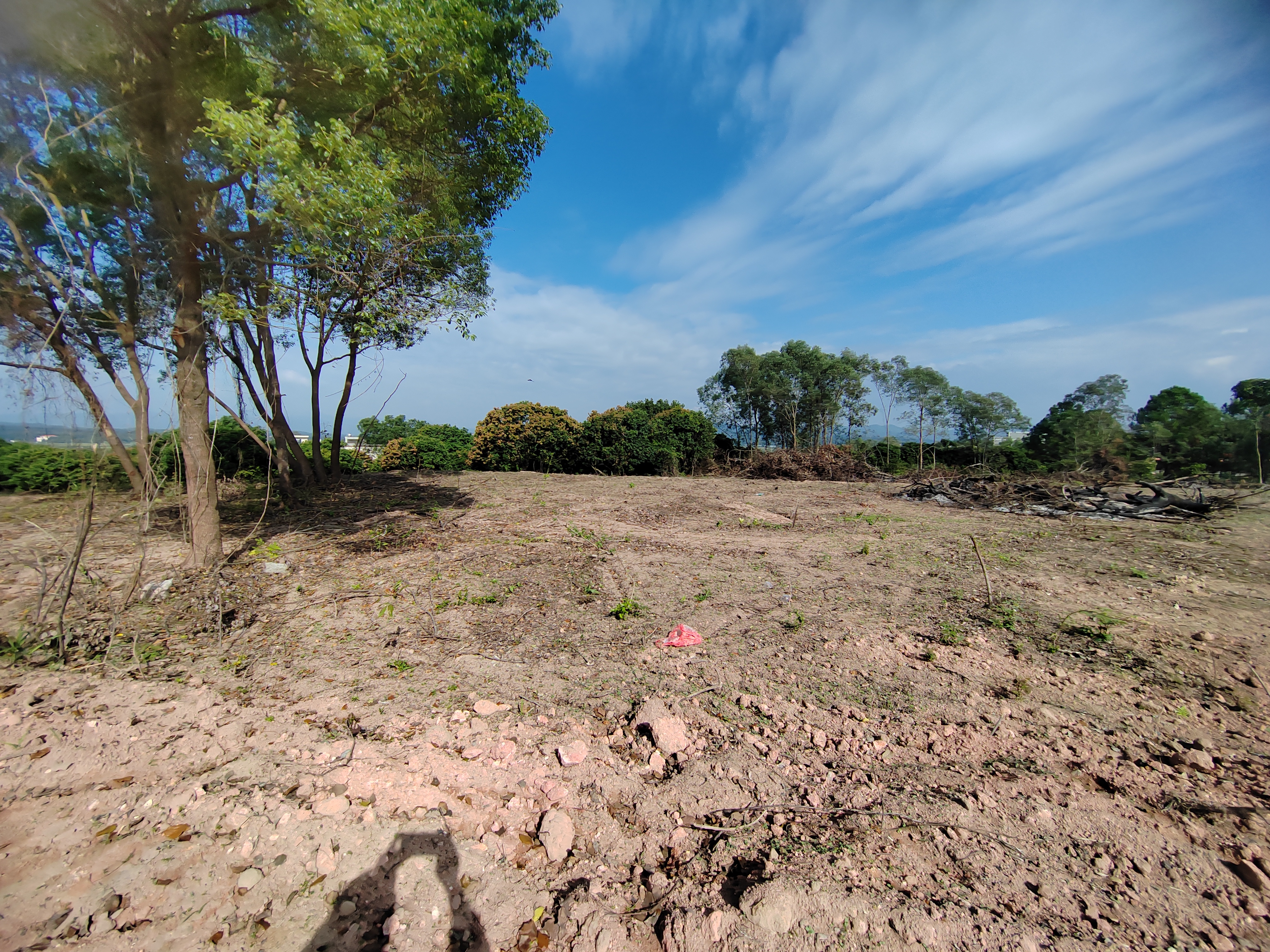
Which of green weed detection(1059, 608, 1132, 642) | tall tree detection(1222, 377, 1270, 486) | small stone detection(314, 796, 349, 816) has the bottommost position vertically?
small stone detection(314, 796, 349, 816)

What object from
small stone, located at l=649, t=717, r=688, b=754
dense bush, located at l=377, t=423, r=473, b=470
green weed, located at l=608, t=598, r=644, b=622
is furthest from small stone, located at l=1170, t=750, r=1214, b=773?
dense bush, located at l=377, t=423, r=473, b=470

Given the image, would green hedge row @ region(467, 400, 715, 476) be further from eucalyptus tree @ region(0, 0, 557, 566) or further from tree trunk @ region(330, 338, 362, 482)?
eucalyptus tree @ region(0, 0, 557, 566)

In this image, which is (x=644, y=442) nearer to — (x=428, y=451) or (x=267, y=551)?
(x=428, y=451)

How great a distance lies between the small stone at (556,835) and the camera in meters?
1.81

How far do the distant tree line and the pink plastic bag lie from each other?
1301 cm

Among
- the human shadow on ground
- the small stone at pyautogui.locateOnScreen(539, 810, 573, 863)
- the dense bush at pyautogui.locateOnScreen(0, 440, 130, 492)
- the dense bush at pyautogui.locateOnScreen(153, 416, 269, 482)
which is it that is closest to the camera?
the human shadow on ground

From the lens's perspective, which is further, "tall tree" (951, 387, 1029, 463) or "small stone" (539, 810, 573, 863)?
"tall tree" (951, 387, 1029, 463)

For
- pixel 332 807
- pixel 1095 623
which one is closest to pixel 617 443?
pixel 1095 623

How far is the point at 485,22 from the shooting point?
4586 mm

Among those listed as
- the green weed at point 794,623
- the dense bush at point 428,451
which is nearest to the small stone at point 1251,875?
the green weed at point 794,623

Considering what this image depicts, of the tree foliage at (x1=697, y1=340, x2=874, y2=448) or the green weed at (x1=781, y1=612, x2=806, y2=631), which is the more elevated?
the tree foliage at (x1=697, y1=340, x2=874, y2=448)

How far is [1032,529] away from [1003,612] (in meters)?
4.32

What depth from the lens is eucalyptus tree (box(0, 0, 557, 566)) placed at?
12.1 ft

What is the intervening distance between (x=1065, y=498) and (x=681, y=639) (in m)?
9.40
